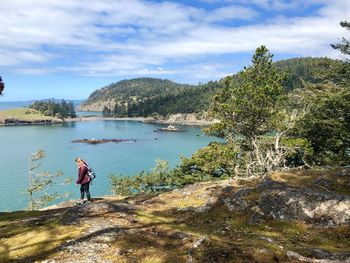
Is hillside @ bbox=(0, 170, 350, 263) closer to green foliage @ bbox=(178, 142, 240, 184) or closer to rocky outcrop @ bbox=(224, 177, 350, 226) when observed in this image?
rocky outcrop @ bbox=(224, 177, 350, 226)

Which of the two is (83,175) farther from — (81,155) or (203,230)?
(81,155)

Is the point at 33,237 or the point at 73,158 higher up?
the point at 33,237

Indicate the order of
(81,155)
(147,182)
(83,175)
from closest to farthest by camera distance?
(83,175) → (147,182) → (81,155)

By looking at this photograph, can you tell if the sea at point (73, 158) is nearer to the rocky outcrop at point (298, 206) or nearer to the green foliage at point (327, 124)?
the green foliage at point (327, 124)

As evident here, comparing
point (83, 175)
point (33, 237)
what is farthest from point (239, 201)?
point (33, 237)

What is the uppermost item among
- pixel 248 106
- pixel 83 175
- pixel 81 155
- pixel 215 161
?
pixel 248 106

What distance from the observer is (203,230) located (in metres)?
16.8

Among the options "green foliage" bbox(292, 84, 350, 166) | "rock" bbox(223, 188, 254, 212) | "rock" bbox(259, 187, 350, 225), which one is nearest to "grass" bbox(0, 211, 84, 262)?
"rock" bbox(223, 188, 254, 212)

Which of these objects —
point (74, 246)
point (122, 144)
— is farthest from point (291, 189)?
point (122, 144)

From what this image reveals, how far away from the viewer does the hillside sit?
42.6 feet

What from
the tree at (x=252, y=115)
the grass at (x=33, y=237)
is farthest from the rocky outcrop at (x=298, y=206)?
the tree at (x=252, y=115)

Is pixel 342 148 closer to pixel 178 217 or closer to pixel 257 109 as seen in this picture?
pixel 257 109

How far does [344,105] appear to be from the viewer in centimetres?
3997

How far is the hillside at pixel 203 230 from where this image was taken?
512 inches
